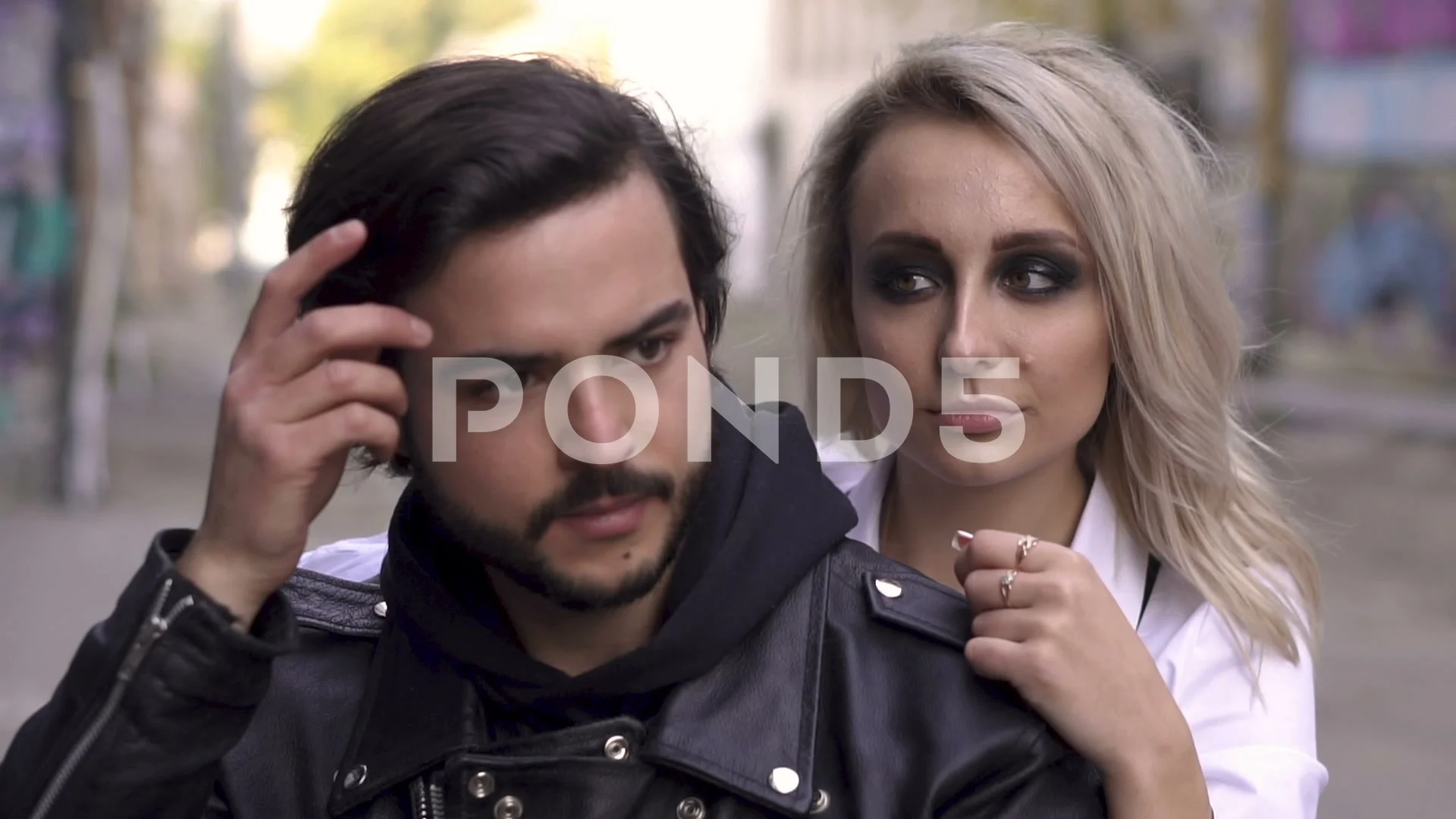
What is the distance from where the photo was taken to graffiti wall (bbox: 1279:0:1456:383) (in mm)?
12320

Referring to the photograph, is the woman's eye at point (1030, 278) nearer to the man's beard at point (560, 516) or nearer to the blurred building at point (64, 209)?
→ the man's beard at point (560, 516)

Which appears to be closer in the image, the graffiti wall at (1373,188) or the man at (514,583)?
the man at (514,583)

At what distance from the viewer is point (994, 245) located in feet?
8.49

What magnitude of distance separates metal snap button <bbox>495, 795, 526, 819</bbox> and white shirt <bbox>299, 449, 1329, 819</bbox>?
1.96ft

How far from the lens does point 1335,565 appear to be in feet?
25.3

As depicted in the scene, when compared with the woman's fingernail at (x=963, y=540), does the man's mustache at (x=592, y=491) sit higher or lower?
higher

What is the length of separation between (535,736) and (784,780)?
29cm

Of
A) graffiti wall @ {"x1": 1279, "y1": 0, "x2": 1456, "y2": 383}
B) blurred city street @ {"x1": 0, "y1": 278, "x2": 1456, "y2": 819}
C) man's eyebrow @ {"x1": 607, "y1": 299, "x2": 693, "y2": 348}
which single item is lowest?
blurred city street @ {"x1": 0, "y1": 278, "x2": 1456, "y2": 819}

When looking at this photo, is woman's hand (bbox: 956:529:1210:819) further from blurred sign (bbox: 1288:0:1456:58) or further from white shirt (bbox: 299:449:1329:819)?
blurred sign (bbox: 1288:0:1456:58)

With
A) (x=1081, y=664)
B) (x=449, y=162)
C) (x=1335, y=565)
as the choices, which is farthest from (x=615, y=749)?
(x=1335, y=565)

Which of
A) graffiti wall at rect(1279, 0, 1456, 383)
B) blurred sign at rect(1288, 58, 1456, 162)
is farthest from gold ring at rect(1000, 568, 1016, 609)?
blurred sign at rect(1288, 58, 1456, 162)

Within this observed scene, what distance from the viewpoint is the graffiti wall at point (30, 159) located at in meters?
8.25

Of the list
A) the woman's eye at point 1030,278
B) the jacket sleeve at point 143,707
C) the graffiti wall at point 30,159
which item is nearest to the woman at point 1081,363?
the woman's eye at point 1030,278

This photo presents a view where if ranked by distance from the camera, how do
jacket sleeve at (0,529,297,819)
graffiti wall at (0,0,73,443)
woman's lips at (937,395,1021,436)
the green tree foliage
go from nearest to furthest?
jacket sleeve at (0,529,297,819), woman's lips at (937,395,1021,436), graffiti wall at (0,0,73,443), the green tree foliage
